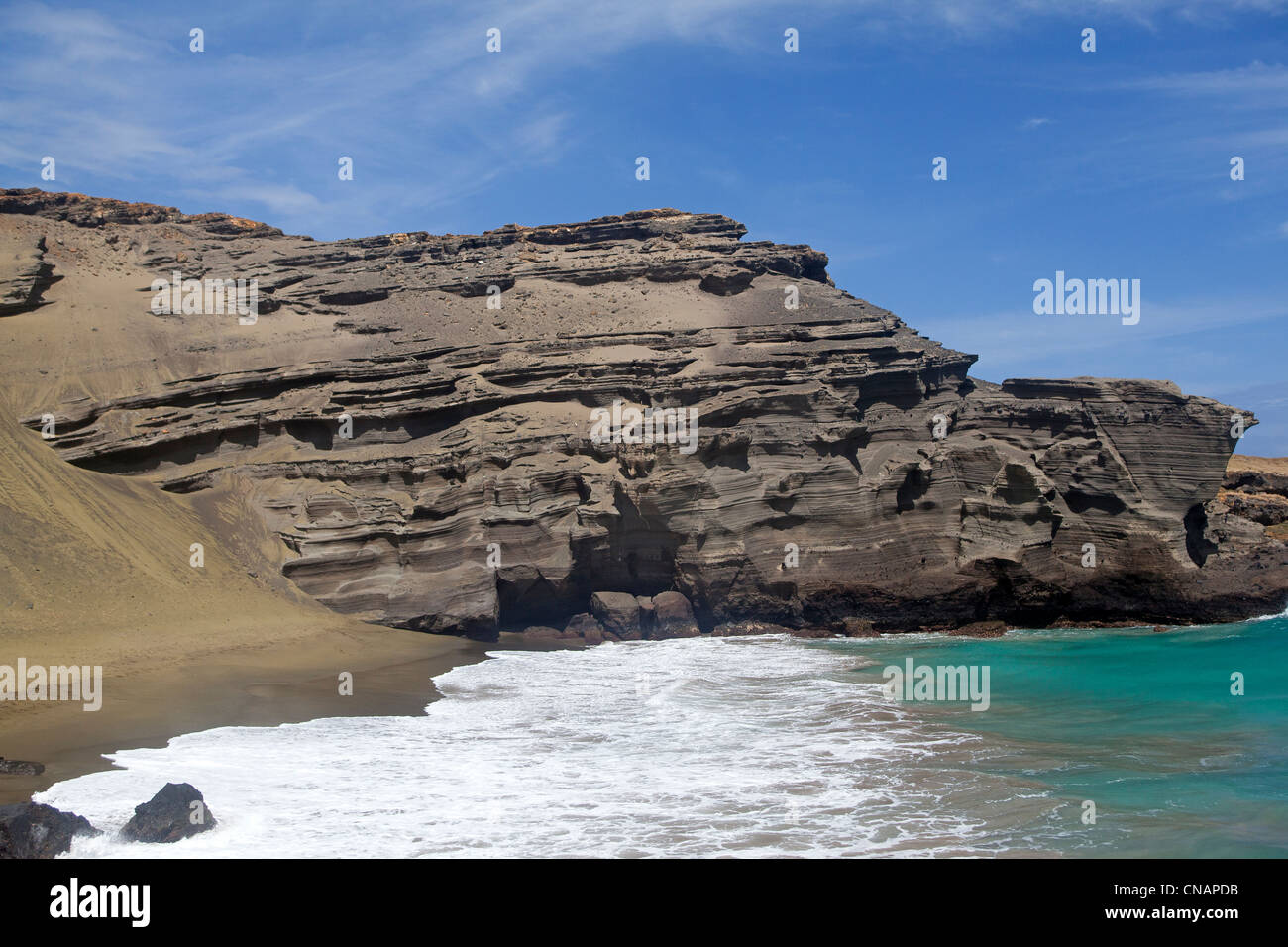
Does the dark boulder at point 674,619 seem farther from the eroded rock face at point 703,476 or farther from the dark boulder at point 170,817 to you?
the dark boulder at point 170,817

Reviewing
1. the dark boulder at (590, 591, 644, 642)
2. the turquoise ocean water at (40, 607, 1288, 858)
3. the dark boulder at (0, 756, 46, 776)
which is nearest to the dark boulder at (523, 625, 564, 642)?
the dark boulder at (590, 591, 644, 642)

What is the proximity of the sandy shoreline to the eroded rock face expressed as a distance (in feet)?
13.6

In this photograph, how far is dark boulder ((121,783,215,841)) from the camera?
9.99 m

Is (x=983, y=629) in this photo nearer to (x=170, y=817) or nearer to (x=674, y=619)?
(x=674, y=619)

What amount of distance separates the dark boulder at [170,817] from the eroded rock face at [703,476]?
17.7 meters

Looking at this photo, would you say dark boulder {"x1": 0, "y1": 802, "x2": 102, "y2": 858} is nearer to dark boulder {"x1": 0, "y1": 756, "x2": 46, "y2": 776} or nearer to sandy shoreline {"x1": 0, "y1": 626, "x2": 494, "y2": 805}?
sandy shoreline {"x1": 0, "y1": 626, "x2": 494, "y2": 805}

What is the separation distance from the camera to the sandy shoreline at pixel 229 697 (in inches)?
538

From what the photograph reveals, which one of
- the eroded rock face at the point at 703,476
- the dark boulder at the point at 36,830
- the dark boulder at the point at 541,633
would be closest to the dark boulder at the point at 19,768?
the dark boulder at the point at 36,830

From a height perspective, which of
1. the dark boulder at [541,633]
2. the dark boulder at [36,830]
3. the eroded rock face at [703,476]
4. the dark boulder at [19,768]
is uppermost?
the eroded rock face at [703,476]

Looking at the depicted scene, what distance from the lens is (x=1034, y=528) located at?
29.4m

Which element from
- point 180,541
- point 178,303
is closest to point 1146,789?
point 180,541

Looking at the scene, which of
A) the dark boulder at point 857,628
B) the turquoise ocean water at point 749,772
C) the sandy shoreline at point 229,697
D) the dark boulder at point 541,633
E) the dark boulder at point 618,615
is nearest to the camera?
the turquoise ocean water at point 749,772

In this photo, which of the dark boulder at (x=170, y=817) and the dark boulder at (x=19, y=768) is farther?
the dark boulder at (x=19, y=768)

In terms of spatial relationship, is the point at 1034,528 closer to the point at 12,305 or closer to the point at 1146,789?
the point at 1146,789
